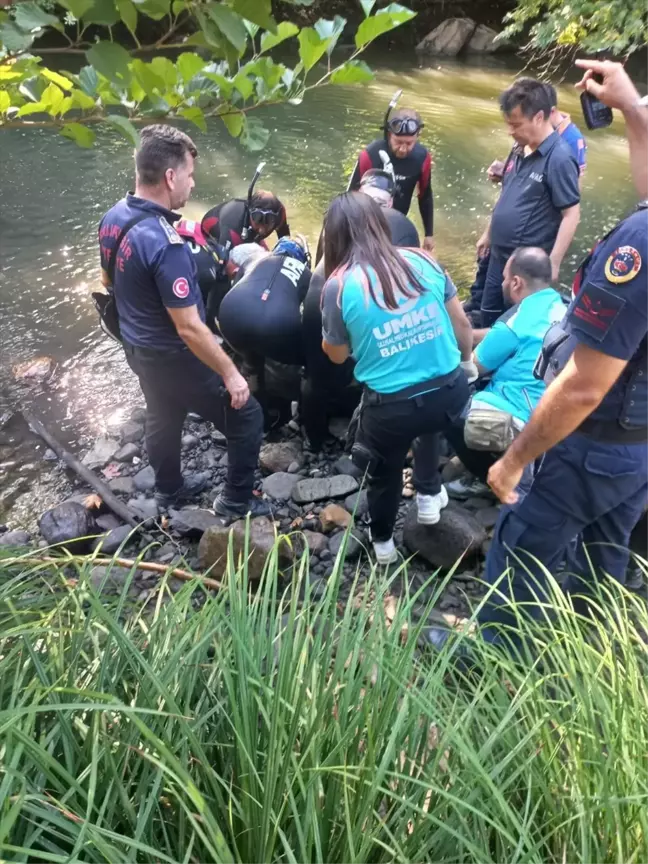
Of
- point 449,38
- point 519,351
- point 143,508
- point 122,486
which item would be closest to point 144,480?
point 122,486

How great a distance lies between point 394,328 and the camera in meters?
2.55

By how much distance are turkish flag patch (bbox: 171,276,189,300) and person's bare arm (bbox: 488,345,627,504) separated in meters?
1.67

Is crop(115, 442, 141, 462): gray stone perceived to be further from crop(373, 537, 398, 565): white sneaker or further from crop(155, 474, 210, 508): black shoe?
crop(373, 537, 398, 565): white sneaker

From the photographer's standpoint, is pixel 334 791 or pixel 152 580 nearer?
pixel 334 791

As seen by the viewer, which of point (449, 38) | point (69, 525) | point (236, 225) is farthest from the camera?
point (449, 38)

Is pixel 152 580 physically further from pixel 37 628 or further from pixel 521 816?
pixel 521 816

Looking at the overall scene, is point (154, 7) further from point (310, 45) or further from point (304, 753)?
point (304, 753)

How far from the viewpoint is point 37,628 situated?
61.7 inches

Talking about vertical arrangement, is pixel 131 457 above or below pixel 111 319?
below

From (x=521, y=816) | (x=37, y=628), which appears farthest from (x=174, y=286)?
(x=521, y=816)

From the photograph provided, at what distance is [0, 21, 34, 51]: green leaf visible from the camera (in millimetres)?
1038

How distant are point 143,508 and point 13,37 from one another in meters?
3.10

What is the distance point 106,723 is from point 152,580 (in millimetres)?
1932

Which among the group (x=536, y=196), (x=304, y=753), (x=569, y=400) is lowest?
(x=304, y=753)
